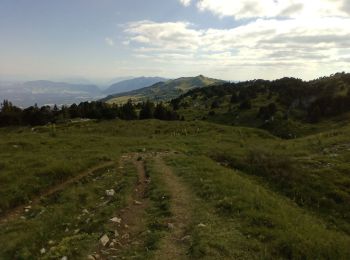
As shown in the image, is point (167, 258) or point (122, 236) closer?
point (167, 258)

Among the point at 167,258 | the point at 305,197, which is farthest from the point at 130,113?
the point at 167,258

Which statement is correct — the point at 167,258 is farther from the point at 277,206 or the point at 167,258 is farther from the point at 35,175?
the point at 35,175

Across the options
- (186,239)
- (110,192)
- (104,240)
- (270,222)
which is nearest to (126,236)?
(104,240)

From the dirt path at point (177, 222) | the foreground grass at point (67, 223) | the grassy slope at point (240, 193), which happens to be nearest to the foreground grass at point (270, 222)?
the grassy slope at point (240, 193)

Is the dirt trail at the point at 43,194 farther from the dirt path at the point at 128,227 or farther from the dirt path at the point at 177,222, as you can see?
the dirt path at the point at 177,222

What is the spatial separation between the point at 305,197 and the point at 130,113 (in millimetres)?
72464

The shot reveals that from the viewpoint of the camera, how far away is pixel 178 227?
1438cm

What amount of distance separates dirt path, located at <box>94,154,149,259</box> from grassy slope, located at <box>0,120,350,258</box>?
851mm

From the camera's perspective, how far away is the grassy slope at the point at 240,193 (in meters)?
13.1

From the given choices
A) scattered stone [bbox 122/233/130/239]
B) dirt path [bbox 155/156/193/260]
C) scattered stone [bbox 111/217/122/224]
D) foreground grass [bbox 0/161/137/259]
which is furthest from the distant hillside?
scattered stone [bbox 122/233/130/239]

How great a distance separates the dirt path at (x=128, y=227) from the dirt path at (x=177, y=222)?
119 cm

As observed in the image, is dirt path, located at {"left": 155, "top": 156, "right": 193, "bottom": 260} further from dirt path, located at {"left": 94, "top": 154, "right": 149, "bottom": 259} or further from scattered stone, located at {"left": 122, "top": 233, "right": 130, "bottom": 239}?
scattered stone, located at {"left": 122, "top": 233, "right": 130, "bottom": 239}

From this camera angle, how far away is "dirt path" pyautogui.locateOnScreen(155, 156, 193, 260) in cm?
1199

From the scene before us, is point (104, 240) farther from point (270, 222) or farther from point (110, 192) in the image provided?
point (110, 192)
